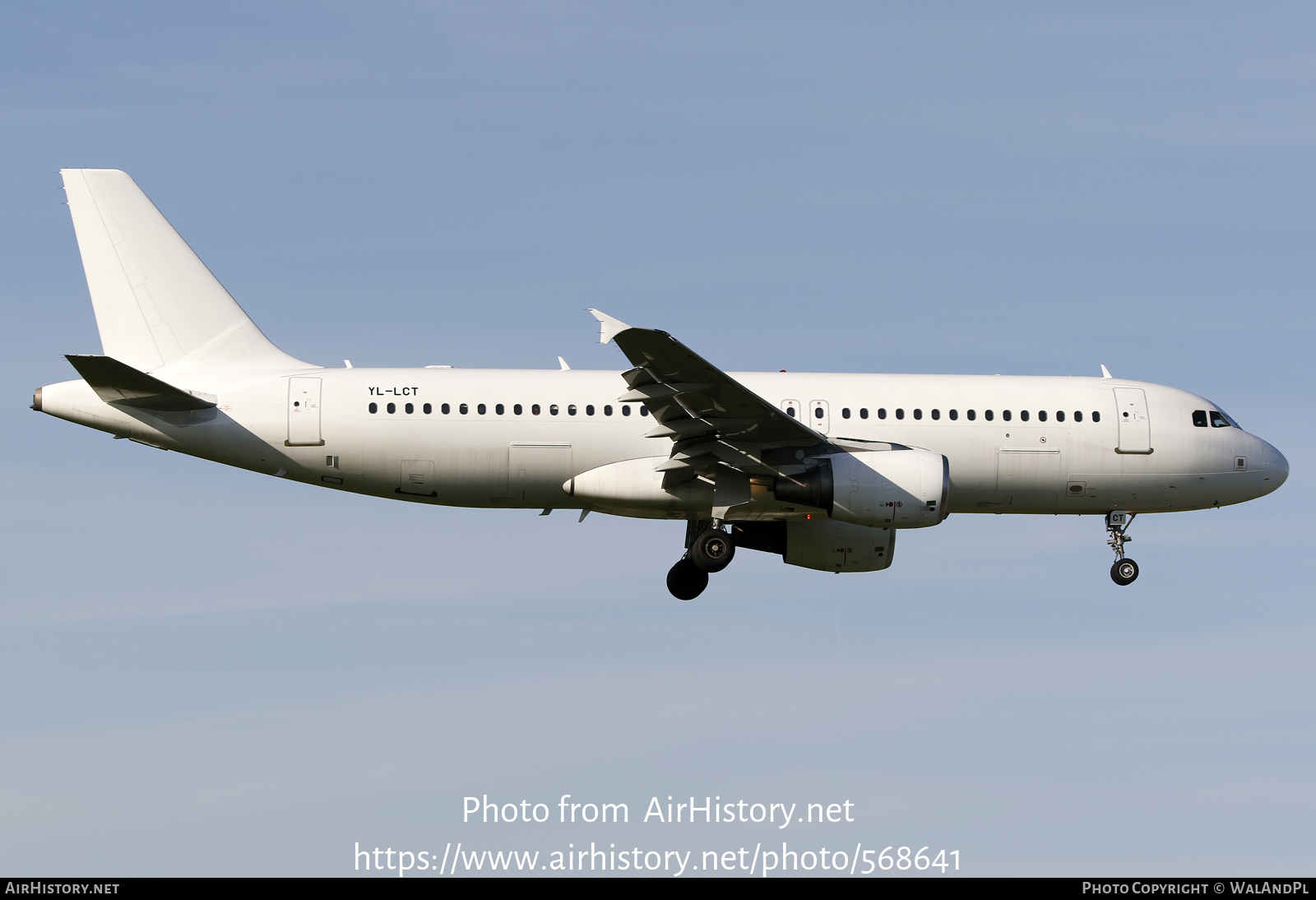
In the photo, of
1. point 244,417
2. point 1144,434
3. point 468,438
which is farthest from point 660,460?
point 1144,434

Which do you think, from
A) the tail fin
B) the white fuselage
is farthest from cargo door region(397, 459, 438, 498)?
the tail fin

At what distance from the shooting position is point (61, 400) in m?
26.5

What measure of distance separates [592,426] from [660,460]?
1514 mm

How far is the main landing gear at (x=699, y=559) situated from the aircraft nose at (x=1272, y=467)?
39.9ft

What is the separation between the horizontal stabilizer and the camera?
82.3 feet

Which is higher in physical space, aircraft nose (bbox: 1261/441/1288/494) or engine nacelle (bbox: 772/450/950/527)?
aircraft nose (bbox: 1261/441/1288/494)

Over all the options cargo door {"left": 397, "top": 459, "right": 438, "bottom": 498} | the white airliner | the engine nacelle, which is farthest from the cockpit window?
cargo door {"left": 397, "top": 459, "right": 438, "bottom": 498}

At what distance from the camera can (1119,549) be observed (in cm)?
2983

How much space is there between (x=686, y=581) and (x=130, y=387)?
12.2m

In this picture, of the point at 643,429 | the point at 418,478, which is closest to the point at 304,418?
the point at 418,478

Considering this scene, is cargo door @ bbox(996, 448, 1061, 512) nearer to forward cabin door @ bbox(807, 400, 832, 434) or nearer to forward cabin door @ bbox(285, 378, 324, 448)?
forward cabin door @ bbox(807, 400, 832, 434)

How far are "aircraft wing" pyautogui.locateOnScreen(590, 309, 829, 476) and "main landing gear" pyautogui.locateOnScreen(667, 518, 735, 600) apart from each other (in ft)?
5.47

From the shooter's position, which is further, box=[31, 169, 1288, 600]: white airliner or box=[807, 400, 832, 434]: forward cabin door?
box=[807, 400, 832, 434]: forward cabin door

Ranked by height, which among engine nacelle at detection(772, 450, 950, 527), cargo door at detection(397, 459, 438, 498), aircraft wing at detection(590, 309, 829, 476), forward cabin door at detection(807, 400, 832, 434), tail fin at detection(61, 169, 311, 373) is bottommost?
engine nacelle at detection(772, 450, 950, 527)
